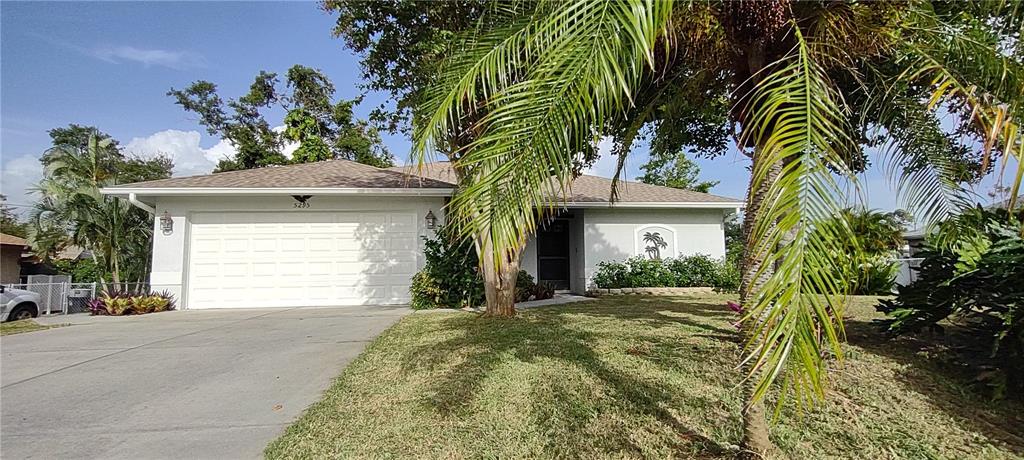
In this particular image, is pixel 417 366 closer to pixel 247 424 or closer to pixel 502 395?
pixel 502 395

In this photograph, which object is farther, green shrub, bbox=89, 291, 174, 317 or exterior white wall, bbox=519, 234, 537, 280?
exterior white wall, bbox=519, 234, 537, 280

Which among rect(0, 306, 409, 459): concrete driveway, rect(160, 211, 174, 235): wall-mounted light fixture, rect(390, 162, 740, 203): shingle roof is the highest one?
rect(390, 162, 740, 203): shingle roof

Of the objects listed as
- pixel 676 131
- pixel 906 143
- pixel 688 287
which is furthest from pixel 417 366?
pixel 688 287

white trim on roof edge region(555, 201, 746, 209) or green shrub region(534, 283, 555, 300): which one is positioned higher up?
white trim on roof edge region(555, 201, 746, 209)

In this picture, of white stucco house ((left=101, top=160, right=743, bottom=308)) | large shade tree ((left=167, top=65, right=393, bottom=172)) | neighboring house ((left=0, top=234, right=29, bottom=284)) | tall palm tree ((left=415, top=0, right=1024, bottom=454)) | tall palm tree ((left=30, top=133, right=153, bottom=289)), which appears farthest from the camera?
large shade tree ((left=167, top=65, right=393, bottom=172))

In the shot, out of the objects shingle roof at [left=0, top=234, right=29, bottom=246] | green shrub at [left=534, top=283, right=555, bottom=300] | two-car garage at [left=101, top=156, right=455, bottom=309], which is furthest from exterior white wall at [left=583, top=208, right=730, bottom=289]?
shingle roof at [left=0, top=234, right=29, bottom=246]

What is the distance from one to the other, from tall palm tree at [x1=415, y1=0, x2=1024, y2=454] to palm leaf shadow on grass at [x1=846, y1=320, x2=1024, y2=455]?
1.70 metres

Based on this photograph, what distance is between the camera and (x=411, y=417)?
3.60 m

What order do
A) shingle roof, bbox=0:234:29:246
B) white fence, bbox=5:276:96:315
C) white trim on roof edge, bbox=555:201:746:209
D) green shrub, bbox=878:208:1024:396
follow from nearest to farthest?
green shrub, bbox=878:208:1024:396 → white fence, bbox=5:276:96:315 → white trim on roof edge, bbox=555:201:746:209 → shingle roof, bbox=0:234:29:246

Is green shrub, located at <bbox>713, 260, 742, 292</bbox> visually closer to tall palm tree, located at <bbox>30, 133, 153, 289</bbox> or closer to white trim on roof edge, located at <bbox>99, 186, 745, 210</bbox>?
white trim on roof edge, located at <bbox>99, 186, 745, 210</bbox>

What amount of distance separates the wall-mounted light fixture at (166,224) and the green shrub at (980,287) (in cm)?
1308

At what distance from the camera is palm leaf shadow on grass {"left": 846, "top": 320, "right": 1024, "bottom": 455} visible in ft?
11.2

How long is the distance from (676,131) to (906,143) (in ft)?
6.83

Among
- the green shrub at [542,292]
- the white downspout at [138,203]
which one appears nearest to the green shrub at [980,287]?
the green shrub at [542,292]
